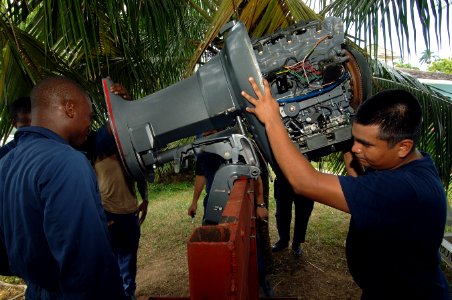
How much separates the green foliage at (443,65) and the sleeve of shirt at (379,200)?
27.8 m

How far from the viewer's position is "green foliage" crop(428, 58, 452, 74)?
79.3 feet

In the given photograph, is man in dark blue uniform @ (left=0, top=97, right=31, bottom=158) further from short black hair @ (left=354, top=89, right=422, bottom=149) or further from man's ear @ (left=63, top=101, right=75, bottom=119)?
short black hair @ (left=354, top=89, right=422, bottom=149)

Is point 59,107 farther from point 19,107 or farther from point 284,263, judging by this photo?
point 284,263

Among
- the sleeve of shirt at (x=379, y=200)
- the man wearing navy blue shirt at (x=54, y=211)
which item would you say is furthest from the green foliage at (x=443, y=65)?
the man wearing navy blue shirt at (x=54, y=211)

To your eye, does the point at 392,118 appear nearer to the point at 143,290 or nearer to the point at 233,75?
the point at 233,75

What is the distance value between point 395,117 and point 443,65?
28996 millimetres

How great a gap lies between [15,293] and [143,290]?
4.55 feet

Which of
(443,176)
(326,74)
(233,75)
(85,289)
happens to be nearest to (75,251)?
(85,289)

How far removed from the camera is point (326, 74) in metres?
1.41

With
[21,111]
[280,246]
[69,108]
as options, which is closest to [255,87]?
[69,108]

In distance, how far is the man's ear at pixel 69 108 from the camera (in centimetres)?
137

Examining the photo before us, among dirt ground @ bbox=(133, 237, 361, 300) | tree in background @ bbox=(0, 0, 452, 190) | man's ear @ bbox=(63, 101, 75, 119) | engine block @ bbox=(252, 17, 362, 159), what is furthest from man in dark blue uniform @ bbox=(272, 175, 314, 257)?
man's ear @ bbox=(63, 101, 75, 119)

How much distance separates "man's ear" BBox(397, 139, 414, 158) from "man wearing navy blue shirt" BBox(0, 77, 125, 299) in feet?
4.11

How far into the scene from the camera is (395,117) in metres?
1.32
